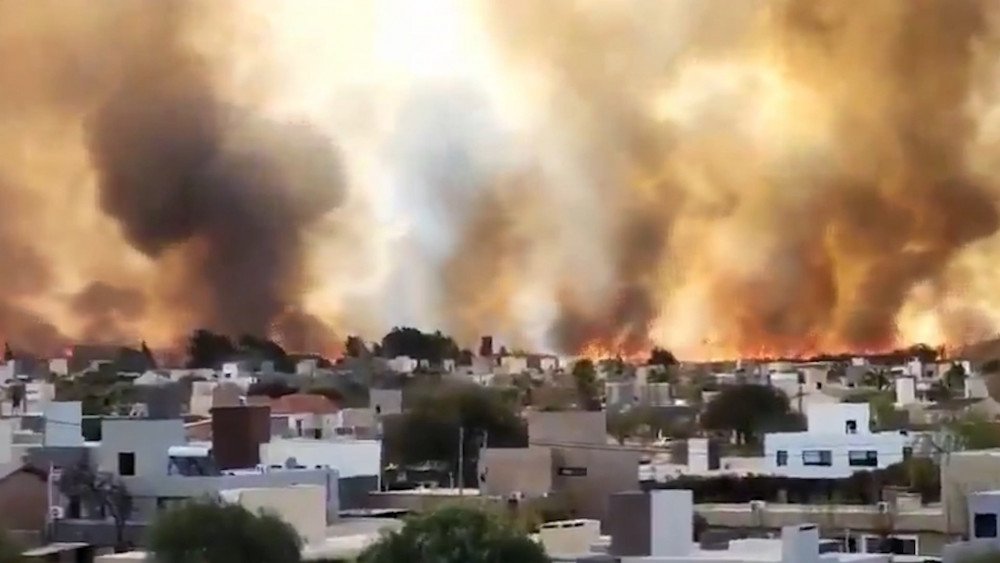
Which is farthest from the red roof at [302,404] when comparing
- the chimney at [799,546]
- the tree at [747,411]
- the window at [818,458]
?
the chimney at [799,546]

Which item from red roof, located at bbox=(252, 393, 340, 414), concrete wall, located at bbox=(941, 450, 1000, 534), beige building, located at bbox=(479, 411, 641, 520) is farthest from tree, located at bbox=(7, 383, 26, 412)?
concrete wall, located at bbox=(941, 450, 1000, 534)

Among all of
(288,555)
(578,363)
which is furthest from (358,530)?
(578,363)

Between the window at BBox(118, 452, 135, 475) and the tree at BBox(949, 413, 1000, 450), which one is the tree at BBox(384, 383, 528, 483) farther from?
the window at BBox(118, 452, 135, 475)

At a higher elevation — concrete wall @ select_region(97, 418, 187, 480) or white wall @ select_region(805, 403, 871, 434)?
white wall @ select_region(805, 403, 871, 434)

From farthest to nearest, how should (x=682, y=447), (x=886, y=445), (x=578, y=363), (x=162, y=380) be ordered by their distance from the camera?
1. (x=578, y=363)
2. (x=162, y=380)
3. (x=682, y=447)
4. (x=886, y=445)

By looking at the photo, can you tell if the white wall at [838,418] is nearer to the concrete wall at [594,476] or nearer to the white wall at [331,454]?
the concrete wall at [594,476]

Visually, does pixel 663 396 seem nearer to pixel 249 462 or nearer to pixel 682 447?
pixel 682 447
